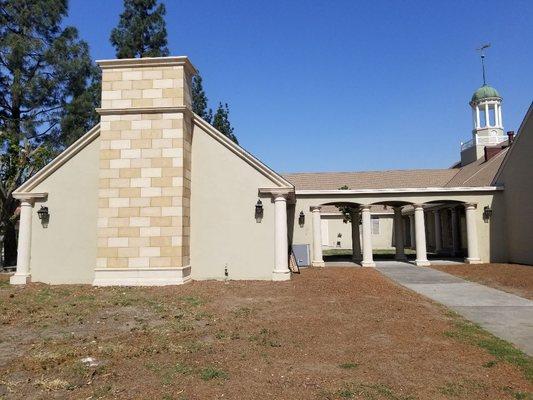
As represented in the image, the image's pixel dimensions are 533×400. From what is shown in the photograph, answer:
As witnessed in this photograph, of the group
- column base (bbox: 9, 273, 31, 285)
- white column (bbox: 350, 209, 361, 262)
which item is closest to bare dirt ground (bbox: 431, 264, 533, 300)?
white column (bbox: 350, 209, 361, 262)

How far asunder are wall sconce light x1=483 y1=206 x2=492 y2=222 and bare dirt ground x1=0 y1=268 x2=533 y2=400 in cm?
1238

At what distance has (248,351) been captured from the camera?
5.81 m

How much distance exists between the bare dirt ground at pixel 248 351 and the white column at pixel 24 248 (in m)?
3.26

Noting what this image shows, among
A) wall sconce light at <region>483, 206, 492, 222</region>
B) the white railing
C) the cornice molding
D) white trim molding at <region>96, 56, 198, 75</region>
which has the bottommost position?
wall sconce light at <region>483, 206, 492, 222</region>

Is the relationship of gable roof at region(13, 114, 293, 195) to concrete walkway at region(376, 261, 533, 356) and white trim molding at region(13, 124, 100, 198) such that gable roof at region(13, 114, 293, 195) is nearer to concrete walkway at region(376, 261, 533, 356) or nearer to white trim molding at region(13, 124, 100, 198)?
white trim molding at region(13, 124, 100, 198)

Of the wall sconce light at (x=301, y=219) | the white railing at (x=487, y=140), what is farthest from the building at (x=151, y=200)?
the white railing at (x=487, y=140)

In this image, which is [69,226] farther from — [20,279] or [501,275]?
[501,275]

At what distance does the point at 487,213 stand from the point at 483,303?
38.3 ft

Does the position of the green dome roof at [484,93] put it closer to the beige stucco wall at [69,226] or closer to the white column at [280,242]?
the white column at [280,242]

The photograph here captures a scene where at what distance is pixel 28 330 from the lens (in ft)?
23.4

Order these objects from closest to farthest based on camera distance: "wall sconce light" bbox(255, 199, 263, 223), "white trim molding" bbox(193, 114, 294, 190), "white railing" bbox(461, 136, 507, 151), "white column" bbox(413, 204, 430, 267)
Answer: "wall sconce light" bbox(255, 199, 263, 223)
"white trim molding" bbox(193, 114, 294, 190)
"white column" bbox(413, 204, 430, 267)
"white railing" bbox(461, 136, 507, 151)

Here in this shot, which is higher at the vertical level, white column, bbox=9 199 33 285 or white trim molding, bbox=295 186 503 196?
white trim molding, bbox=295 186 503 196

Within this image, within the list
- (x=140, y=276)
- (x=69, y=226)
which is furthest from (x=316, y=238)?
(x=69, y=226)

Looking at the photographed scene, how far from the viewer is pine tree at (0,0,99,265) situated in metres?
23.5
